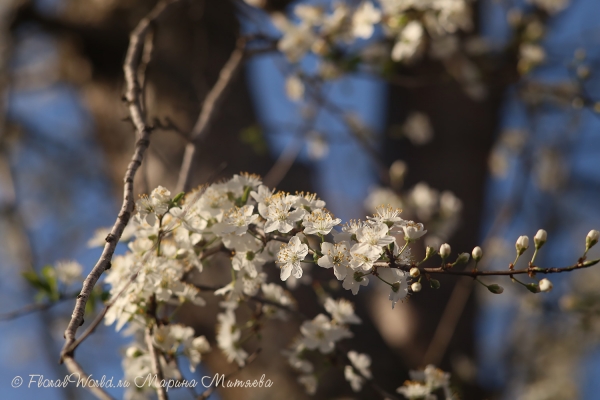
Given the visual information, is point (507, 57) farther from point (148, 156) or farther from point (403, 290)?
point (403, 290)

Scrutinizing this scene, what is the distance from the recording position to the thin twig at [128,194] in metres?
0.81

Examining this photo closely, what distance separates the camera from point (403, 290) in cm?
97

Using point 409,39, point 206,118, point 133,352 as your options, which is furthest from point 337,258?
point 409,39

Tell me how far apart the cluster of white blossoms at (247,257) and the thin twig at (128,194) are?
0.24ft

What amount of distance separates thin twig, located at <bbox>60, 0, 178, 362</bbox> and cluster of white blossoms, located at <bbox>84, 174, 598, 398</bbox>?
72mm

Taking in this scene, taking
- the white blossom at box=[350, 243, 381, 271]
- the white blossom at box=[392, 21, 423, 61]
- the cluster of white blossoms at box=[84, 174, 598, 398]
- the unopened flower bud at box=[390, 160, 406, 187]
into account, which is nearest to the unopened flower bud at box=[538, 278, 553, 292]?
the cluster of white blossoms at box=[84, 174, 598, 398]

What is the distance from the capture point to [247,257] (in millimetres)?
1101

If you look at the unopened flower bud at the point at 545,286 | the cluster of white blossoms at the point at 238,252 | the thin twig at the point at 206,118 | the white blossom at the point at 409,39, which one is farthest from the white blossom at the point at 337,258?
the white blossom at the point at 409,39

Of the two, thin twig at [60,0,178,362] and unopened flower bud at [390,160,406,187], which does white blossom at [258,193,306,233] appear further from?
unopened flower bud at [390,160,406,187]

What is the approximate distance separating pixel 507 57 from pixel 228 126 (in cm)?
148

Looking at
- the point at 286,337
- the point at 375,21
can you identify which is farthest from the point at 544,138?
the point at 286,337

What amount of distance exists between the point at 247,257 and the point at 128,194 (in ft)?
0.88

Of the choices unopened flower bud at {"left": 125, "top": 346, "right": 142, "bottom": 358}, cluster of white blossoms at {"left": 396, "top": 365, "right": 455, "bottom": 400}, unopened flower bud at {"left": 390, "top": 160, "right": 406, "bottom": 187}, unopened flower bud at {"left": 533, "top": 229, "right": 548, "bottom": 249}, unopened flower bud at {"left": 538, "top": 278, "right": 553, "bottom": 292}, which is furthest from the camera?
unopened flower bud at {"left": 390, "top": 160, "right": 406, "bottom": 187}

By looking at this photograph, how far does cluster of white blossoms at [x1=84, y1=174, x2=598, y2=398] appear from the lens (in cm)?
97
